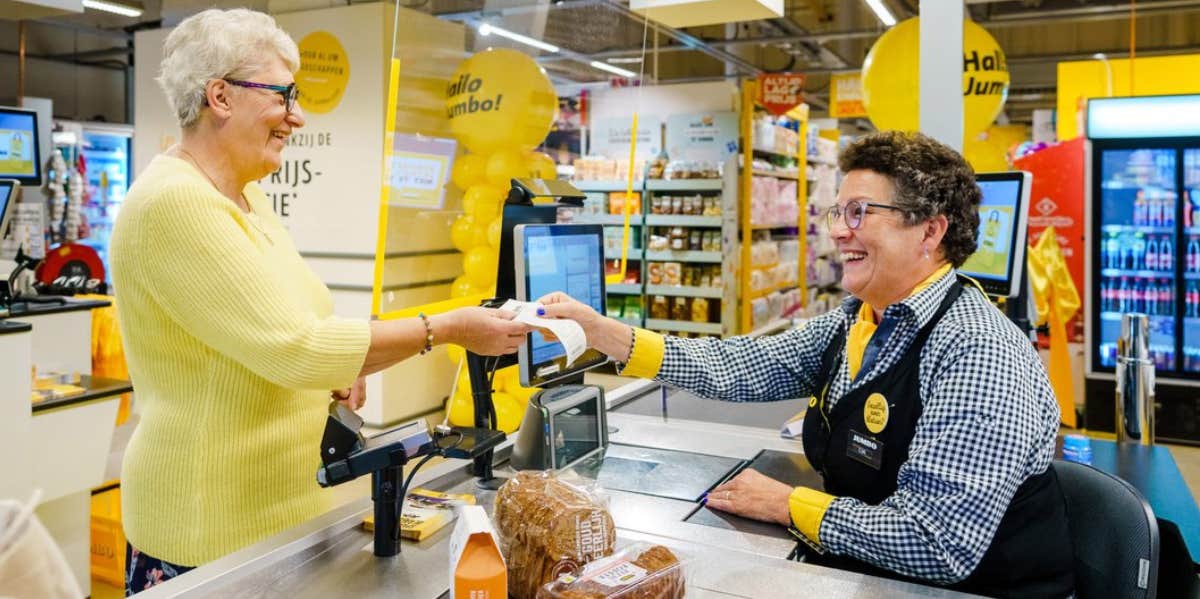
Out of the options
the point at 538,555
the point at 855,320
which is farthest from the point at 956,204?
the point at 538,555

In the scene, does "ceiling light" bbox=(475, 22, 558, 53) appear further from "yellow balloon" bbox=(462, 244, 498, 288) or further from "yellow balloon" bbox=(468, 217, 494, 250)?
"yellow balloon" bbox=(462, 244, 498, 288)

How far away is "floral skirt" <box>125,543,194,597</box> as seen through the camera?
179 cm

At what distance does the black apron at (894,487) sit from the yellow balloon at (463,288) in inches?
155

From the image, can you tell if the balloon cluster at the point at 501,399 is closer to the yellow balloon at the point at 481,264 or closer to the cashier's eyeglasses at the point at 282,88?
the yellow balloon at the point at 481,264

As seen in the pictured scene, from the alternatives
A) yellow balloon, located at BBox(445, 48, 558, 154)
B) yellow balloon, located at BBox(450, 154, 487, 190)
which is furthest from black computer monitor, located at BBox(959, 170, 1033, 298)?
yellow balloon, located at BBox(450, 154, 487, 190)

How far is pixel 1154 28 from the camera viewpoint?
46.9 ft

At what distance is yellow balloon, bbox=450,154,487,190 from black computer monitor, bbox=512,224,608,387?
324cm

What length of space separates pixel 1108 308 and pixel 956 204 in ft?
18.0

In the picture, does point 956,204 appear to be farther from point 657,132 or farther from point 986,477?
point 657,132

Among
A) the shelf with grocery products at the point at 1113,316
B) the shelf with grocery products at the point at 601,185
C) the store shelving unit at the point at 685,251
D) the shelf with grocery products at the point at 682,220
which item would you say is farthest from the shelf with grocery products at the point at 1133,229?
the shelf with grocery products at the point at 601,185

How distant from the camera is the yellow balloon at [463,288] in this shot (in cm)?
560

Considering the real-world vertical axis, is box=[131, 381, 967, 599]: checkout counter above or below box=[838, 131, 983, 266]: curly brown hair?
below

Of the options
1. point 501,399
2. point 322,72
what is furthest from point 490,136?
point 322,72

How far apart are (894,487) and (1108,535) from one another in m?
0.46
